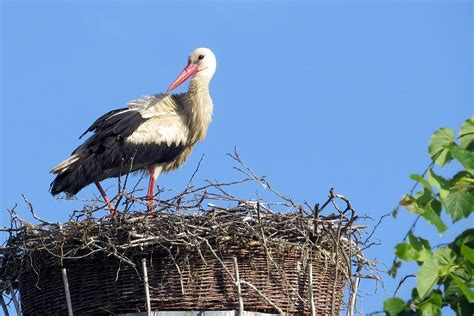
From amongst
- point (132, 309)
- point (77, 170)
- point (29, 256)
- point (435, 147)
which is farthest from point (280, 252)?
point (435, 147)

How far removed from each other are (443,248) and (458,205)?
0.52 feet

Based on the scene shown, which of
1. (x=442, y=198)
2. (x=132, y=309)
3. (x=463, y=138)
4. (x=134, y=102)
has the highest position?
(x=134, y=102)

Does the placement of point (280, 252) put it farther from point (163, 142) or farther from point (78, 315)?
point (163, 142)

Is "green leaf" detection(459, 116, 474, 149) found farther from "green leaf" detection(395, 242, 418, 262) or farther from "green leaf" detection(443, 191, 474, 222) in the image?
"green leaf" detection(395, 242, 418, 262)

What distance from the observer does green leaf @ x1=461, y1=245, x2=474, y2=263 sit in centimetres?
329

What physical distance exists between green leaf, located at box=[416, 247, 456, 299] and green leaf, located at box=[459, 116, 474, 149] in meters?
0.37

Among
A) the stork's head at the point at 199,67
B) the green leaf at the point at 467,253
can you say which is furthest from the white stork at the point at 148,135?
the green leaf at the point at 467,253

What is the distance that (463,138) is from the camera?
11.3ft

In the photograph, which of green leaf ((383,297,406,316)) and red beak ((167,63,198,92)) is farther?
red beak ((167,63,198,92))

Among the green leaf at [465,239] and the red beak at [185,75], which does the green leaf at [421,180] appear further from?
the red beak at [185,75]

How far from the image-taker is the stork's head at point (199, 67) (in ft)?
37.9

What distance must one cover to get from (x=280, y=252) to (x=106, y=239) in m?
1.28

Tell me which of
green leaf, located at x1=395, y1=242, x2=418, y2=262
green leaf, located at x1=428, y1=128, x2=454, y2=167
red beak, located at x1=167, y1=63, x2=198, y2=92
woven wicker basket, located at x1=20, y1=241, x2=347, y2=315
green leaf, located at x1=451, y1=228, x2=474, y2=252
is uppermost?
red beak, located at x1=167, y1=63, x2=198, y2=92

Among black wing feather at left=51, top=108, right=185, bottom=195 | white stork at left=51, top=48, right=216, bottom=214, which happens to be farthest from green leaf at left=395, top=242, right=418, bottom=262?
black wing feather at left=51, top=108, right=185, bottom=195
